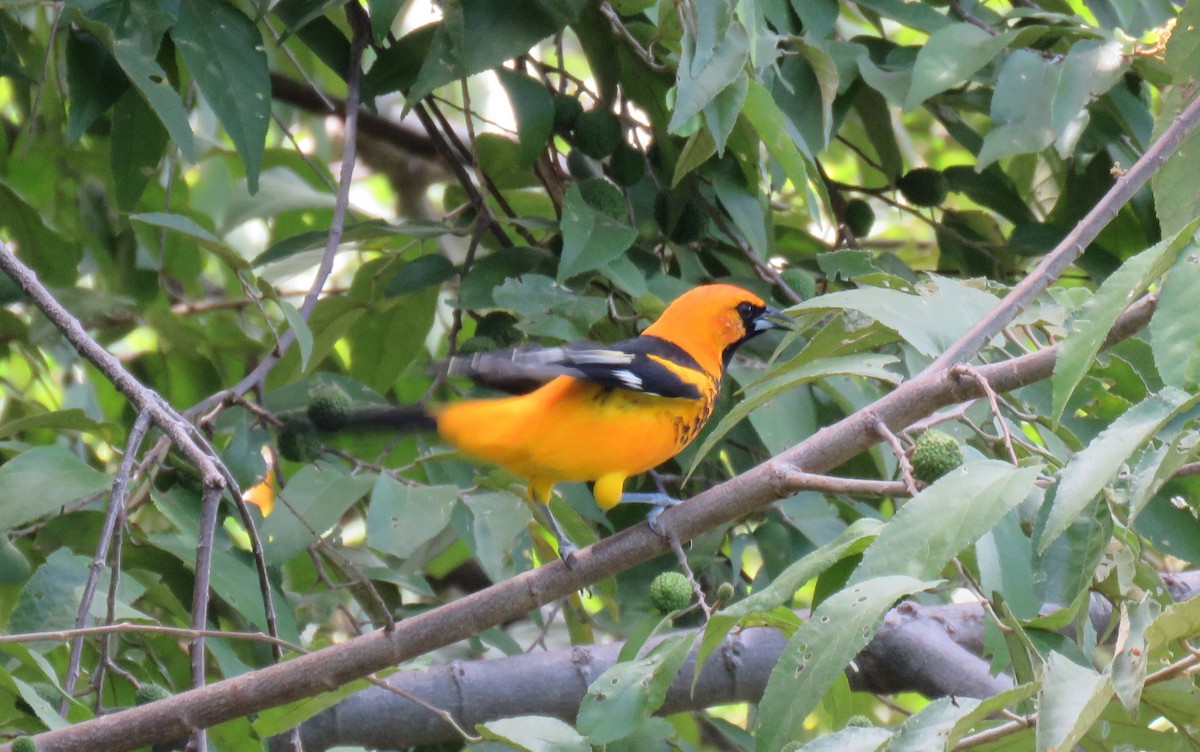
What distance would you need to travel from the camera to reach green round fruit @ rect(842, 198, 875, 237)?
4.57 metres

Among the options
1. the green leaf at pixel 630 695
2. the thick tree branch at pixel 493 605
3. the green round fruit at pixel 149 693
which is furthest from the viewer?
the green round fruit at pixel 149 693

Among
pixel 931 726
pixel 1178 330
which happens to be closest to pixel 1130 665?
pixel 931 726

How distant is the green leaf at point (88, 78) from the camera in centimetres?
373

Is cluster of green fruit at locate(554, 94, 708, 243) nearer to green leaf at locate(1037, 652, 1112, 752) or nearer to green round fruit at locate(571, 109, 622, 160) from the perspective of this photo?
green round fruit at locate(571, 109, 622, 160)

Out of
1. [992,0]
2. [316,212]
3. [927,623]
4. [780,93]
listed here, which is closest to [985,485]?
[927,623]

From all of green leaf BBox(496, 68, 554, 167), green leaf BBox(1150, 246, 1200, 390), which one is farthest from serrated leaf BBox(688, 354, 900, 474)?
green leaf BBox(496, 68, 554, 167)

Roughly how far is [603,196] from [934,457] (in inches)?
67.2

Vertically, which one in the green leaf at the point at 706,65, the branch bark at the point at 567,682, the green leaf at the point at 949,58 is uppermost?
Answer: the green leaf at the point at 706,65

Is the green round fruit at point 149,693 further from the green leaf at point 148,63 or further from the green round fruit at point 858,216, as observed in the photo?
the green round fruit at point 858,216

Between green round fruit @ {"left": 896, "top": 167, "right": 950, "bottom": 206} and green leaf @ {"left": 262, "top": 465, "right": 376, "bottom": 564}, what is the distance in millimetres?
2249

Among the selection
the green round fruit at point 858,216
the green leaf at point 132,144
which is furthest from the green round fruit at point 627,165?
the green leaf at point 132,144

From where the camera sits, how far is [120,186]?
13.0 ft

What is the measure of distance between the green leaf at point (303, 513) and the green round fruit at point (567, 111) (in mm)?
1434

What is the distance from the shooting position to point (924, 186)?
175 inches
